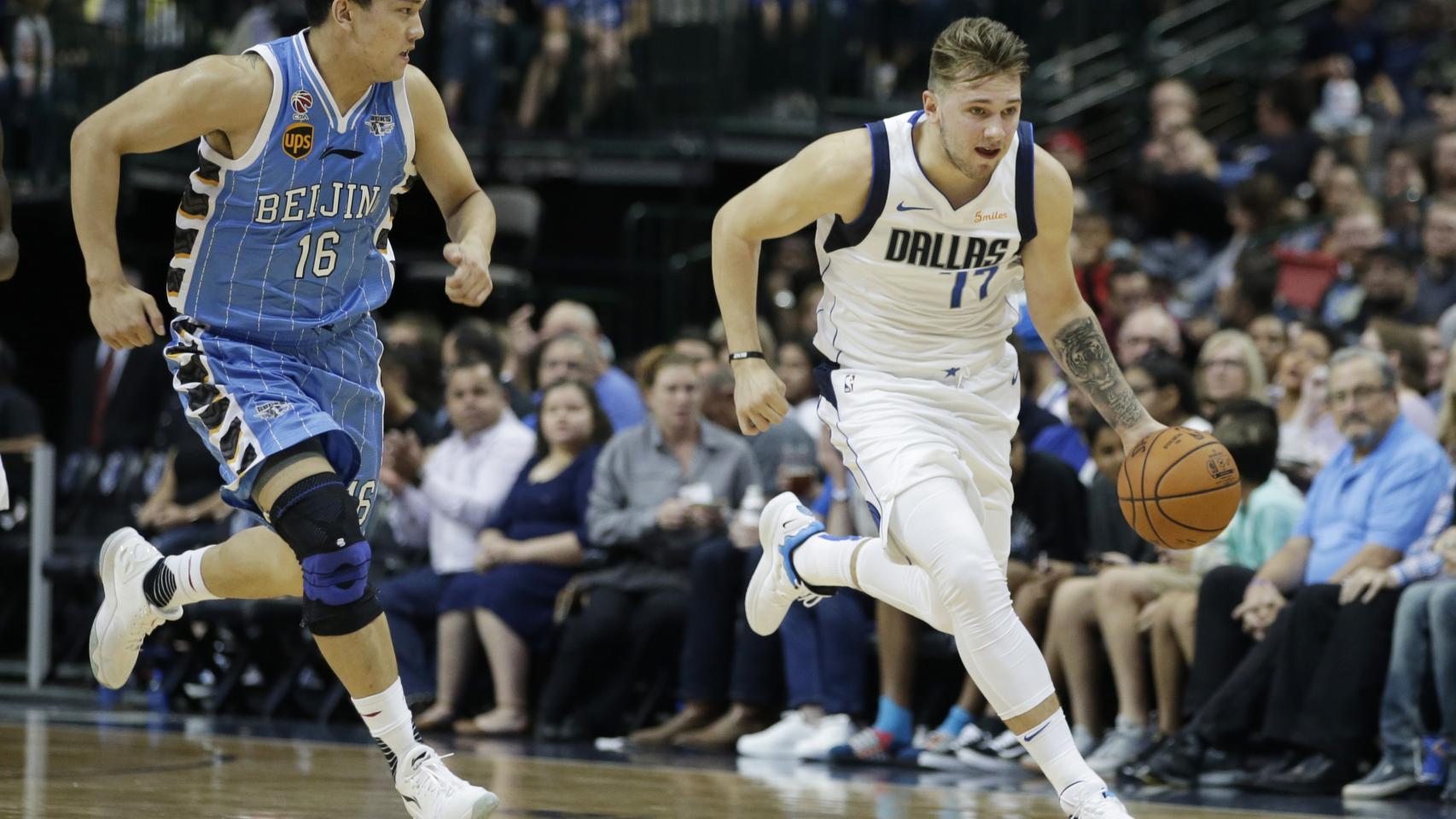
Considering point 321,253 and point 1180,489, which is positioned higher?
point 321,253

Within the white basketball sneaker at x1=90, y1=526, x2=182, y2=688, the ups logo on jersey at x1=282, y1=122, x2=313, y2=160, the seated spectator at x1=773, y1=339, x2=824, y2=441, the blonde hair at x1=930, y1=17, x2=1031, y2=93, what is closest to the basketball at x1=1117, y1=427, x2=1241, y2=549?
the blonde hair at x1=930, y1=17, x2=1031, y2=93

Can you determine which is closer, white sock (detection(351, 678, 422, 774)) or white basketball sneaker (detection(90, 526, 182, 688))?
white sock (detection(351, 678, 422, 774))

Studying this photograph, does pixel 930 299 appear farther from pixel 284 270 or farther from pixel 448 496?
pixel 448 496

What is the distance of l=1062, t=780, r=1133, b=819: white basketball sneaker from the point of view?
4594 millimetres

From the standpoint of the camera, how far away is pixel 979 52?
16.2 feet

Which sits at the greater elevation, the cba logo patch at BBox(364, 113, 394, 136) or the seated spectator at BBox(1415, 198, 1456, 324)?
the seated spectator at BBox(1415, 198, 1456, 324)

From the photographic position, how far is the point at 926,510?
4.96m

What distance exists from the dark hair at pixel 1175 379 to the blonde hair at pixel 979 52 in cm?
294

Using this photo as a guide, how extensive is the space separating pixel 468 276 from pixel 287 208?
0.51m

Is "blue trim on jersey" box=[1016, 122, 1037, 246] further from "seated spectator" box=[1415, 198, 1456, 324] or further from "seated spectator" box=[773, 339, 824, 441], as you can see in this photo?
"seated spectator" box=[1415, 198, 1456, 324]

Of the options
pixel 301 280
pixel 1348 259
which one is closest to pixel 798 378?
pixel 1348 259

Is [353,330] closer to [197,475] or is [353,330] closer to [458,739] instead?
[458,739]

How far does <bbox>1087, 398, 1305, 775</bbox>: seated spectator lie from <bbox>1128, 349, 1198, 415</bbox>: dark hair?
6.2 inches

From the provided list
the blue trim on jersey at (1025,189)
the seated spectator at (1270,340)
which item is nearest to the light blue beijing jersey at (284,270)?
the blue trim on jersey at (1025,189)
